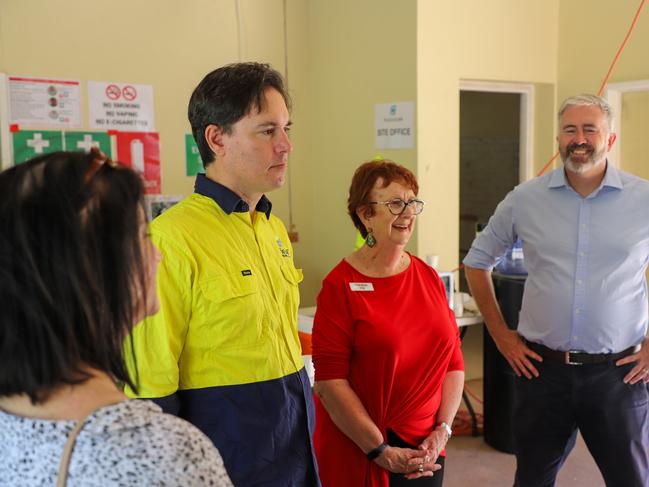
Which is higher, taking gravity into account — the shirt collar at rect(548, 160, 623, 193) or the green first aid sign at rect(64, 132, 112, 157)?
the green first aid sign at rect(64, 132, 112, 157)

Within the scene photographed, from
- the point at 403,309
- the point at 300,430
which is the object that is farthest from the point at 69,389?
the point at 403,309

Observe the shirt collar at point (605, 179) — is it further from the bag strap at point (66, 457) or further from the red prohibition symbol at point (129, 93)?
the red prohibition symbol at point (129, 93)

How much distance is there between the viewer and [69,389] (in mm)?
853

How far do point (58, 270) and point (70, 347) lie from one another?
0.30 ft

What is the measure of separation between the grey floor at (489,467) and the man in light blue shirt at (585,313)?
107 centimetres

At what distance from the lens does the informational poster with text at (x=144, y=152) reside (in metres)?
4.06

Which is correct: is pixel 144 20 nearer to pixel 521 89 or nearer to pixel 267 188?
pixel 521 89

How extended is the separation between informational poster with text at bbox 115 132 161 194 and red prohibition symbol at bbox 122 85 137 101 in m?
0.20

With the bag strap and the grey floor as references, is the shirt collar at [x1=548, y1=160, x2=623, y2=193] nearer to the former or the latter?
the grey floor

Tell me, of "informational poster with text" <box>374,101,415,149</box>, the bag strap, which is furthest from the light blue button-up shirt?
the bag strap

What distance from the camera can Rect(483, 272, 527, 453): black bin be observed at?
3.86 meters

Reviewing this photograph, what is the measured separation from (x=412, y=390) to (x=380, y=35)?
289 cm

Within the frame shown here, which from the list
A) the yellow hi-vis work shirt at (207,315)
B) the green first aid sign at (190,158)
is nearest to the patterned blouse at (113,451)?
the yellow hi-vis work shirt at (207,315)

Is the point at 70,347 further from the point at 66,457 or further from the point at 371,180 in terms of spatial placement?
the point at 371,180
